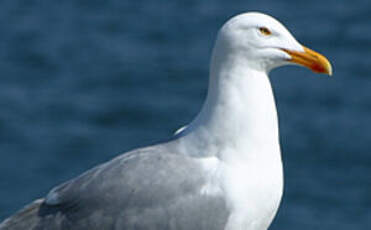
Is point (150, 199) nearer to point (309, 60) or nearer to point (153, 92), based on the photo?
point (309, 60)

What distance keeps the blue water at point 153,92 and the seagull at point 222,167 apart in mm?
7935

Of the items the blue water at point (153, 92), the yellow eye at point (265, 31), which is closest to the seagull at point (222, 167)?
the yellow eye at point (265, 31)

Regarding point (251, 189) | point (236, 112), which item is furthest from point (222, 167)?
point (236, 112)

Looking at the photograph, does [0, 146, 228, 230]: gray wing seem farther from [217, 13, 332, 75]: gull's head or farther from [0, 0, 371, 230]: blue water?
[0, 0, 371, 230]: blue water

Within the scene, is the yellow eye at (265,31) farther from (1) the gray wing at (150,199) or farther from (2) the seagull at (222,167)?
(1) the gray wing at (150,199)

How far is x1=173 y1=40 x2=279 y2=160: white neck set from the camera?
5664 millimetres

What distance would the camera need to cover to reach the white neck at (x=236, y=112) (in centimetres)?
566

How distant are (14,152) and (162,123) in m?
2.32

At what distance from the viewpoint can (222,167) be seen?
5641 millimetres

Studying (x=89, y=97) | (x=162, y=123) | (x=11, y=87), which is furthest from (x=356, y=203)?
Answer: (x=11, y=87)

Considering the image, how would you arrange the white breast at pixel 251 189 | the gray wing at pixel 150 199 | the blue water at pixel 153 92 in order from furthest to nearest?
the blue water at pixel 153 92 → the gray wing at pixel 150 199 → the white breast at pixel 251 189

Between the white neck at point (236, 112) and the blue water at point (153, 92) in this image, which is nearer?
the white neck at point (236, 112)

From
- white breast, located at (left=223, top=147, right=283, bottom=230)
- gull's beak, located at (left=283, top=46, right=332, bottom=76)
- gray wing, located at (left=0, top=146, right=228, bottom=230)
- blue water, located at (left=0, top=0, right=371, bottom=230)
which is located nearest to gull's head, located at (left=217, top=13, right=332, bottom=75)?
gull's beak, located at (left=283, top=46, right=332, bottom=76)

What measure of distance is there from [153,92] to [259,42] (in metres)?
9.85
